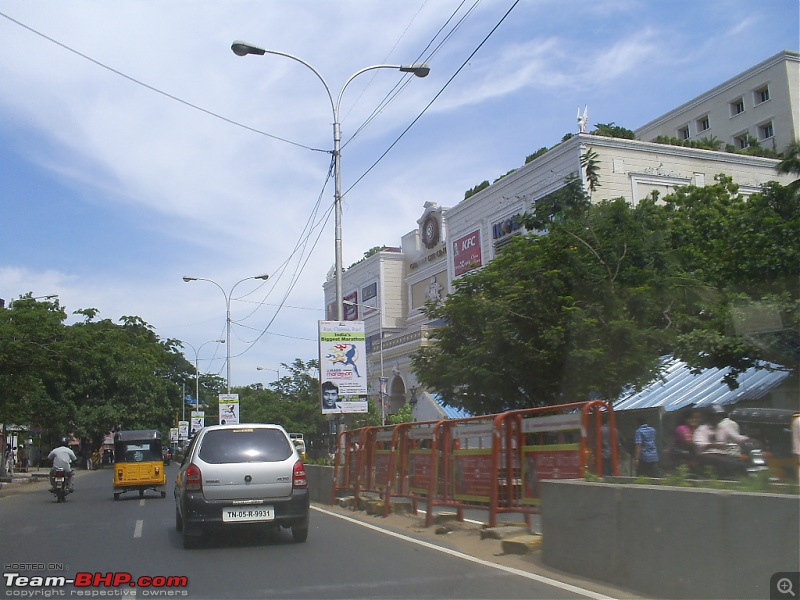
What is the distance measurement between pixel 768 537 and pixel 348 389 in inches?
576

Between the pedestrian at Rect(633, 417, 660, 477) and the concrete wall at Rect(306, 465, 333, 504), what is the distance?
726 centimetres

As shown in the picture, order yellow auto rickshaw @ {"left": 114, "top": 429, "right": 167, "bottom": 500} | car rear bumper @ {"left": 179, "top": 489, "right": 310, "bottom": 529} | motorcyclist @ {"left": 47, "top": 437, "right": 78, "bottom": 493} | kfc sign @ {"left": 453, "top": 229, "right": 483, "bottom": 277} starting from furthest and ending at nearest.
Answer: kfc sign @ {"left": 453, "top": 229, "right": 483, "bottom": 277} < yellow auto rickshaw @ {"left": 114, "top": 429, "right": 167, "bottom": 500} < motorcyclist @ {"left": 47, "top": 437, "right": 78, "bottom": 493} < car rear bumper @ {"left": 179, "top": 489, "right": 310, "bottom": 529}

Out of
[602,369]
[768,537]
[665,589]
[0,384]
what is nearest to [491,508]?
[665,589]

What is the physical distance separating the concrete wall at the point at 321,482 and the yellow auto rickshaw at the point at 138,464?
5.13m

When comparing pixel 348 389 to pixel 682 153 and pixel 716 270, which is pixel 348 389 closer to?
pixel 716 270

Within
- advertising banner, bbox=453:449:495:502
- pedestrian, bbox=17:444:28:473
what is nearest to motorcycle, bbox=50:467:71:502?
advertising banner, bbox=453:449:495:502

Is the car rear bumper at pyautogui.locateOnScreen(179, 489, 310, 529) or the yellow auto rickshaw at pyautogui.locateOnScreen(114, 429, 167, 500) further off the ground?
the yellow auto rickshaw at pyautogui.locateOnScreen(114, 429, 167, 500)

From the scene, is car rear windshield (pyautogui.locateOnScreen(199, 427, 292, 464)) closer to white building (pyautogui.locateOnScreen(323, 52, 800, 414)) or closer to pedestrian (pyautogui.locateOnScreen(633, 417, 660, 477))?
pedestrian (pyautogui.locateOnScreen(633, 417, 660, 477))

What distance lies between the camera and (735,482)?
22.2ft

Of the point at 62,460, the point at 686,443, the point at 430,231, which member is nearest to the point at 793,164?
the point at 686,443

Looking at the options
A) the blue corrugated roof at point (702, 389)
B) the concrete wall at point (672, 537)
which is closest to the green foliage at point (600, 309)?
the blue corrugated roof at point (702, 389)

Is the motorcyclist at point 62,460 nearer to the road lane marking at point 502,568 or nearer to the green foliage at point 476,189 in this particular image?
the road lane marking at point 502,568

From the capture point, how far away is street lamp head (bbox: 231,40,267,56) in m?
17.4

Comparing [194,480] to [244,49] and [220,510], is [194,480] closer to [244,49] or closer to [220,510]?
[220,510]
